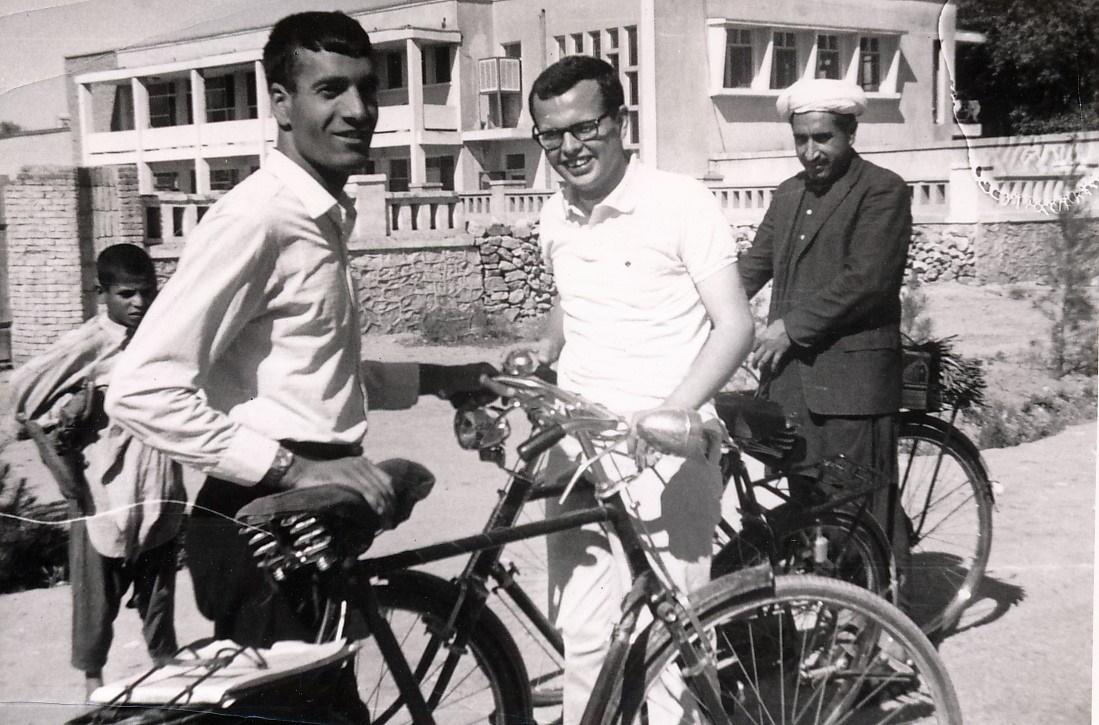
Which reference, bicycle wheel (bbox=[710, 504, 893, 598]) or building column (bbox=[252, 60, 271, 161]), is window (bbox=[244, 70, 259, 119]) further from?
bicycle wheel (bbox=[710, 504, 893, 598])

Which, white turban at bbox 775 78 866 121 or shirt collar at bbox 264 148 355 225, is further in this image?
white turban at bbox 775 78 866 121

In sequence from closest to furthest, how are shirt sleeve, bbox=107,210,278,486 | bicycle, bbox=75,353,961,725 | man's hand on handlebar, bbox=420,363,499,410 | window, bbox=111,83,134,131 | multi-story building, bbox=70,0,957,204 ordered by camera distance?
shirt sleeve, bbox=107,210,278,486 < bicycle, bbox=75,353,961,725 < man's hand on handlebar, bbox=420,363,499,410 < multi-story building, bbox=70,0,957,204 < window, bbox=111,83,134,131

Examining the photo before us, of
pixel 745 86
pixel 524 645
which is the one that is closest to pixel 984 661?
pixel 524 645

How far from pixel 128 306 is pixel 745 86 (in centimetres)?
179

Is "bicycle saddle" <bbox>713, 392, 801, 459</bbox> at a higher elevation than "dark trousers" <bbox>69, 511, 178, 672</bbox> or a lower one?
higher

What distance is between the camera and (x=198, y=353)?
2.24 metres

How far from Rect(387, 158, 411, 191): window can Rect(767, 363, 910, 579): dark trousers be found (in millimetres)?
1223

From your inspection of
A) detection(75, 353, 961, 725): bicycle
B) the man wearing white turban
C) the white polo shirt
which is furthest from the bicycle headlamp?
the man wearing white turban

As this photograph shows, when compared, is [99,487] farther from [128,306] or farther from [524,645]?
[524,645]

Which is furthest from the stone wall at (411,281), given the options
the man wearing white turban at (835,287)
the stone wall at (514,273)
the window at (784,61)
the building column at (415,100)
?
the window at (784,61)

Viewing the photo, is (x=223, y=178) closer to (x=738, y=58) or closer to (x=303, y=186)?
(x=303, y=186)

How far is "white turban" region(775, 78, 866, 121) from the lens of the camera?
3234 millimetres

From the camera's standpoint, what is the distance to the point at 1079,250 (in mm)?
3418

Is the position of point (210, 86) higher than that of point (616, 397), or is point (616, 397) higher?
point (210, 86)
